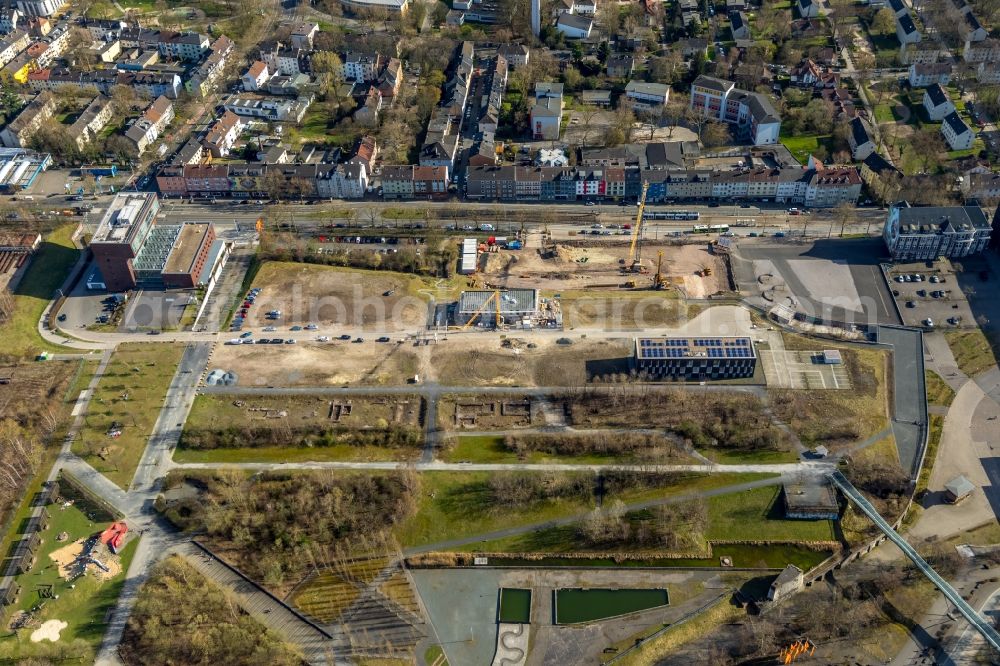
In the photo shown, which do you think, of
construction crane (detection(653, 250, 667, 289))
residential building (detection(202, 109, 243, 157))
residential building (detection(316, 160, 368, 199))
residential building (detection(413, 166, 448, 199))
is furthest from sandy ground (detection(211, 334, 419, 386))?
residential building (detection(202, 109, 243, 157))

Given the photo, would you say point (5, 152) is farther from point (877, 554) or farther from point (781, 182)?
point (877, 554)

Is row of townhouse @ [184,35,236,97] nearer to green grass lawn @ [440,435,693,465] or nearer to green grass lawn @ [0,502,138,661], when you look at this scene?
green grass lawn @ [0,502,138,661]

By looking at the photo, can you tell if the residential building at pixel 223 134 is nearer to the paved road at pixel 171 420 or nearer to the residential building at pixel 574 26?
the paved road at pixel 171 420

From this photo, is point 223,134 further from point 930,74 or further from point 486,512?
point 930,74

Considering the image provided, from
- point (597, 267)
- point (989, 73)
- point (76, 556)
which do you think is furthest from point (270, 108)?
point (989, 73)

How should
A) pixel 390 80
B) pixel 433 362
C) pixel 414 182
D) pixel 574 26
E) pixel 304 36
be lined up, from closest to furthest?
pixel 433 362 < pixel 414 182 < pixel 390 80 < pixel 304 36 < pixel 574 26

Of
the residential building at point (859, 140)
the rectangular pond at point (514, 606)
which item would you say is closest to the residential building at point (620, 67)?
the residential building at point (859, 140)
